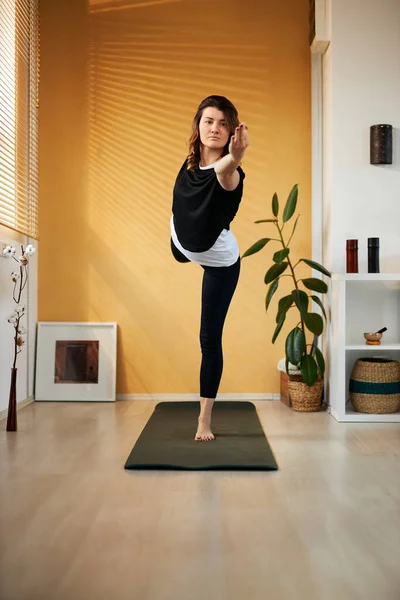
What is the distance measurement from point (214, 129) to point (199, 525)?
1.66 m

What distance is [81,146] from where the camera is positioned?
14.5 ft

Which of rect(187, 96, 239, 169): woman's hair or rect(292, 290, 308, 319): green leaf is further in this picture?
rect(292, 290, 308, 319): green leaf

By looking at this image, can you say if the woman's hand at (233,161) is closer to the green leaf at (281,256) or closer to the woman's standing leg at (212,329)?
the woman's standing leg at (212,329)

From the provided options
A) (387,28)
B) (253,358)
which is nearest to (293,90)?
(387,28)

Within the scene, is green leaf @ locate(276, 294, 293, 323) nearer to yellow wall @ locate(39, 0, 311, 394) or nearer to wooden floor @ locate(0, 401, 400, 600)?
yellow wall @ locate(39, 0, 311, 394)

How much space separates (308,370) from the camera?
3736 millimetres

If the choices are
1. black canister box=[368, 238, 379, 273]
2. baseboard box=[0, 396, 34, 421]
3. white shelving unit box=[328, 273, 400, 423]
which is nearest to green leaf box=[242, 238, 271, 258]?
white shelving unit box=[328, 273, 400, 423]

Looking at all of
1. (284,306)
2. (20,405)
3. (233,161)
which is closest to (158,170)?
(284,306)

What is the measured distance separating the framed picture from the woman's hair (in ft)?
5.75

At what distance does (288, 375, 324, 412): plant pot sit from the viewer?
12.7 ft

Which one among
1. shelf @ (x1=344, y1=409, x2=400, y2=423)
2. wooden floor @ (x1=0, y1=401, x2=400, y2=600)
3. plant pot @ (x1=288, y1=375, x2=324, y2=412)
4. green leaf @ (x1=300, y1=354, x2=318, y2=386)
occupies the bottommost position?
wooden floor @ (x1=0, y1=401, x2=400, y2=600)

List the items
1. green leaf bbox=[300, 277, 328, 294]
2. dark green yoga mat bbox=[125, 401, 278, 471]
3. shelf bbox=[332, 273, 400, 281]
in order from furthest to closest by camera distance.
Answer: green leaf bbox=[300, 277, 328, 294]
shelf bbox=[332, 273, 400, 281]
dark green yoga mat bbox=[125, 401, 278, 471]

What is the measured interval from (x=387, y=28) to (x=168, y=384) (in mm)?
2611

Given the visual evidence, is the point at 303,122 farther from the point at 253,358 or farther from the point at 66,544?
the point at 66,544
